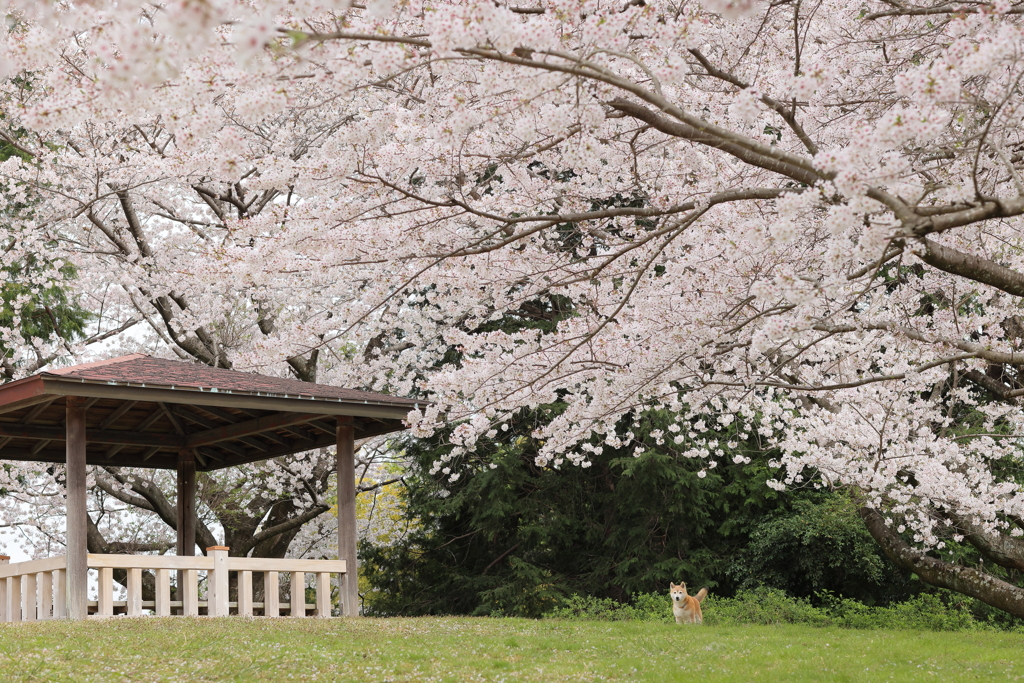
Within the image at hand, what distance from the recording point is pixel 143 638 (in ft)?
24.0

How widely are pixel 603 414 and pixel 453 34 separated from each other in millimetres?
4421

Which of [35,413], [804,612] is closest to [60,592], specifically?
[35,413]

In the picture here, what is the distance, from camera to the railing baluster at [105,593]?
8.84m

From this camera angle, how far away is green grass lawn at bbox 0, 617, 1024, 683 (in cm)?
631

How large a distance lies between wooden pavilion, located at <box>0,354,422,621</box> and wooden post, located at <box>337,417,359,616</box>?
1 cm

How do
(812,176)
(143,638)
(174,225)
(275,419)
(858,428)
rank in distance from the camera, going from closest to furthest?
1. (812,176)
2. (143,638)
3. (858,428)
4. (275,419)
5. (174,225)

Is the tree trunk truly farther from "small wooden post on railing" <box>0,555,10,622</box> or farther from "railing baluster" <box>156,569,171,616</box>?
"small wooden post on railing" <box>0,555,10,622</box>

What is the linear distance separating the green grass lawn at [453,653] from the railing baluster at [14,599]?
69.0 inches

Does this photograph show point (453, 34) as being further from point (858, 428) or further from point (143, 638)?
point (858, 428)

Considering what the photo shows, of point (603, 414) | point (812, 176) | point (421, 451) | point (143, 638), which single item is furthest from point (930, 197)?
point (421, 451)

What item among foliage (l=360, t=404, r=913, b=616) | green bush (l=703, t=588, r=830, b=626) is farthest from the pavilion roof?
green bush (l=703, t=588, r=830, b=626)

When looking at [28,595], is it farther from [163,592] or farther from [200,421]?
[200,421]

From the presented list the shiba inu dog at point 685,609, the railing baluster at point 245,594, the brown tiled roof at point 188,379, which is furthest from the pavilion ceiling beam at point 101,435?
the shiba inu dog at point 685,609

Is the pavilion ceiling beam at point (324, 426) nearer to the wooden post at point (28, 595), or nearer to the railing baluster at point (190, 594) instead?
the railing baluster at point (190, 594)
